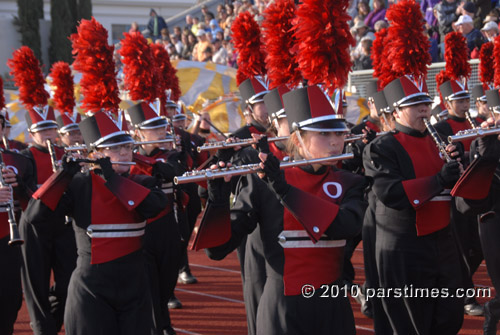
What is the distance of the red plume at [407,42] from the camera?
5.84 m

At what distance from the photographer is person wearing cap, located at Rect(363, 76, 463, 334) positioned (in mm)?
4801

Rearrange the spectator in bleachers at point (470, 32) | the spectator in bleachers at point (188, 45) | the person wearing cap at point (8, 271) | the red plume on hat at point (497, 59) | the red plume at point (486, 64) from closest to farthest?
the person wearing cap at point (8, 271) < the red plume on hat at point (497, 59) < the red plume at point (486, 64) < the spectator in bleachers at point (470, 32) < the spectator in bleachers at point (188, 45)

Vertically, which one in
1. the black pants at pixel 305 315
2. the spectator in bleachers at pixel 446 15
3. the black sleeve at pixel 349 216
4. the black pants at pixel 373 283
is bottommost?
the black pants at pixel 373 283

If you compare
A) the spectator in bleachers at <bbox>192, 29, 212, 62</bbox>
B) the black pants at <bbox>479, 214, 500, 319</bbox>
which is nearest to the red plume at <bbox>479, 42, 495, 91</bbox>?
the black pants at <bbox>479, 214, 500, 319</bbox>

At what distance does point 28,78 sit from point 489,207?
4.80 meters

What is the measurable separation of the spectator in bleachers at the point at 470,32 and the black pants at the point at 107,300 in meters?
8.73

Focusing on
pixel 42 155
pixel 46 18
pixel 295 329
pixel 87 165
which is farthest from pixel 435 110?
pixel 46 18

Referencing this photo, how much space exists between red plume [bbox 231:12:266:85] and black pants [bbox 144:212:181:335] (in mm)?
1479

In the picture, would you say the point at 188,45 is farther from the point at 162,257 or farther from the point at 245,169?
the point at 245,169

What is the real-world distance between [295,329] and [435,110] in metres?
6.97

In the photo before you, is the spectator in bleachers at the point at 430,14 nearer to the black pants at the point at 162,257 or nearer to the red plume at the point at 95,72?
the black pants at the point at 162,257

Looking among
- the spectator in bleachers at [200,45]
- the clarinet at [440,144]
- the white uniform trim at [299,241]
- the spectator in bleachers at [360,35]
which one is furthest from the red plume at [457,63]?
the spectator in bleachers at [200,45]

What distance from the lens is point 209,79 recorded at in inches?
625

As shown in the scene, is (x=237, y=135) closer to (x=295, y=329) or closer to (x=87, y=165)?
(x=87, y=165)
